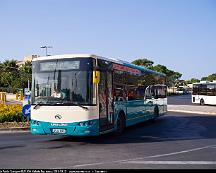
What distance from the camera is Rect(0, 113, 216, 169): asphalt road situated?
8.72 meters

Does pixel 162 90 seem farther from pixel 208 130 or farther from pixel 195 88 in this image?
pixel 195 88

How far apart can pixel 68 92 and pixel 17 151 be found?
2.62 metres

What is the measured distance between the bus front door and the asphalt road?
26.0 inches

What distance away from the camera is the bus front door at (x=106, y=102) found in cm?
1259

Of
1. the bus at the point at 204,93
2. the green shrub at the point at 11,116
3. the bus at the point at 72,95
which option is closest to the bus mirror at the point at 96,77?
the bus at the point at 72,95

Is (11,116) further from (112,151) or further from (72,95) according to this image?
(112,151)

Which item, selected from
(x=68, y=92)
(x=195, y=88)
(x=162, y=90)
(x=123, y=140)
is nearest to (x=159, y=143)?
(x=123, y=140)

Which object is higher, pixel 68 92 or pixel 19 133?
pixel 68 92

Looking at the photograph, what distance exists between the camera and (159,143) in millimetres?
12375

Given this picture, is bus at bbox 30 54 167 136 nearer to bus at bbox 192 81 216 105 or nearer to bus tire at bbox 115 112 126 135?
bus tire at bbox 115 112 126 135

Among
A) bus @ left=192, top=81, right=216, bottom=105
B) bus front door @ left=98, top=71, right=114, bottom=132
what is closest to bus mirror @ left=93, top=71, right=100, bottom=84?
bus front door @ left=98, top=71, right=114, bottom=132

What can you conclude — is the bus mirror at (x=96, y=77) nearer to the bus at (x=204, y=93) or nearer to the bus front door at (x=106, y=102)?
the bus front door at (x=106, y=102)

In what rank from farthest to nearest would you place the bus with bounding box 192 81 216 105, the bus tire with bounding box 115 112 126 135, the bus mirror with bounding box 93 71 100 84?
the bus with bounding box 192 81 216 105 < the bus tire with bounding box 115 112 126 135 < the bus mirror with bounding box 93 71 100 84

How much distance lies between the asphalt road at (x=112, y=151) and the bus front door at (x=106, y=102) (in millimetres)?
661
